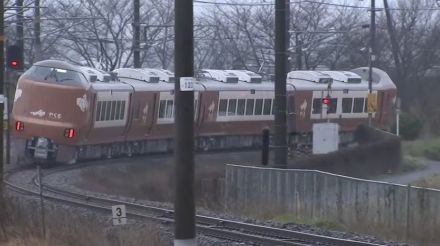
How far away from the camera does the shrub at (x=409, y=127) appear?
5703 cm

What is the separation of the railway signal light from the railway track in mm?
3389

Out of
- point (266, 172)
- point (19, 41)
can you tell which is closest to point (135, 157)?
point (19, 41)

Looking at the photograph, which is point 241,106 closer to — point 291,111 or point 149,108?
point 291,111

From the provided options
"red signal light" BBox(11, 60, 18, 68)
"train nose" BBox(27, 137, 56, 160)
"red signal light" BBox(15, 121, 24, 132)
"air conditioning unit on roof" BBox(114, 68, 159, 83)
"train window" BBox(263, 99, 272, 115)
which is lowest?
"train nose" BBox(27, 137, 56, 160)

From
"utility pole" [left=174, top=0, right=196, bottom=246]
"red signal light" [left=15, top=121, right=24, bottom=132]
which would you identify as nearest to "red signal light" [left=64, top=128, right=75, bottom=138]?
"red signal light" [left=15, top=121, right=24, bottom=132]

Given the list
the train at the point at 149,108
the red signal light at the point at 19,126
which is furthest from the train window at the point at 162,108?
the red signal light at the point at 19,126

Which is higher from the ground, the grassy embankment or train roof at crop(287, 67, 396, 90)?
train roof at crop(287, 67, 396, 90)

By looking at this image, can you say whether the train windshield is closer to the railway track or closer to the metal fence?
the railway track

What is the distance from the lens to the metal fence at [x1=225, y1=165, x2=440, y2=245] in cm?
1967

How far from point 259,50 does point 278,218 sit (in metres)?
38.8

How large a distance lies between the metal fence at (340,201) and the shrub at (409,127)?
31241 millimetres

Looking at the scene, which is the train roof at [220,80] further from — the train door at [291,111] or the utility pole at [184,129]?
the utility pole at [184,129]

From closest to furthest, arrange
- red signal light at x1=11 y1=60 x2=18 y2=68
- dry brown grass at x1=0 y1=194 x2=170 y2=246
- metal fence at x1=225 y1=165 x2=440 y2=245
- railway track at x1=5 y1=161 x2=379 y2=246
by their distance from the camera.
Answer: dry brown grass at x1=0 y1=194 x2=170 y2=246 → railway track at x1=5 y1=161 x2=379 y2=246 → metal fence at x1=225 y1=165 x2=440 y2=245 → red signal light at x1=11 y1=60 x2=18 y2=68

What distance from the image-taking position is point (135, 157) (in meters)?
39.4
